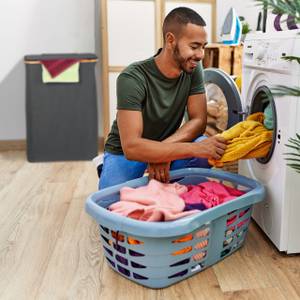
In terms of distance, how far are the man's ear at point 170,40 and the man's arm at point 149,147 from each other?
0.29m

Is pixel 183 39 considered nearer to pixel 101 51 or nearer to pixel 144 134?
pixel 144 134

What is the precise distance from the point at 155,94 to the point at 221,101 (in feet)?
2.04

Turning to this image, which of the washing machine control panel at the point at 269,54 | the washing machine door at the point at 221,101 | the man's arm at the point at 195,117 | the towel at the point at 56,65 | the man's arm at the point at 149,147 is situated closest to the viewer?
the washing machine control panel at the point at 269,54

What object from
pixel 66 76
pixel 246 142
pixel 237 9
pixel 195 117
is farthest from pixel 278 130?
pixel 237 9

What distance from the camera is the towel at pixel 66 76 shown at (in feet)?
9.41

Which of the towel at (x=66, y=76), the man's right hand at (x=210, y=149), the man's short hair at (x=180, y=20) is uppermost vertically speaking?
the man's short hair at (x=180, y=20)

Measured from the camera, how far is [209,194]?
5.12 ft

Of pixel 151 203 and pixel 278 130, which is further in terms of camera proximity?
pixel 278 130

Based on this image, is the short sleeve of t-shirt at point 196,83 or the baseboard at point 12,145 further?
the baseboard at point 12,145

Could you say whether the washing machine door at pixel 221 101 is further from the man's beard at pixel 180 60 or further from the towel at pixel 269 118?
Result: the man's beard at pixel 180 60

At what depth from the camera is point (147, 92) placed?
1661mm

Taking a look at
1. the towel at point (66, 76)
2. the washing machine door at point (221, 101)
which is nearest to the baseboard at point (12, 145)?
the towel at point (66, 76)

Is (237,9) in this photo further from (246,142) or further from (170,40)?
(246,142)

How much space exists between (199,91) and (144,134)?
291mm
